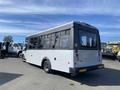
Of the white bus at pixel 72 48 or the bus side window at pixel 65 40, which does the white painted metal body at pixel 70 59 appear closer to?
the white bus at pixel 72 48

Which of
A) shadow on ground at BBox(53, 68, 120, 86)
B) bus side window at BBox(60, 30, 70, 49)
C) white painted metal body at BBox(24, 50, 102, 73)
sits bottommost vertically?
shadow on ground at BBox(53, 68, 120, 86)

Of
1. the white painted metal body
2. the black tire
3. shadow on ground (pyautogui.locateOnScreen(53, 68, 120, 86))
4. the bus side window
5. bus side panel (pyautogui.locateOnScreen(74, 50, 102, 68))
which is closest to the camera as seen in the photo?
shadow on ground (pyautogui.locateOnScreen(53, 68, 120, 86))

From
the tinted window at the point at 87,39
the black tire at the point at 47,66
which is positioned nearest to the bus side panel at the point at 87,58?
the tinted window at the point at 87,39

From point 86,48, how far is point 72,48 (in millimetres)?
1047

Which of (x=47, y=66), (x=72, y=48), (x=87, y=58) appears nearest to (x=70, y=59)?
(x=72, y=48)

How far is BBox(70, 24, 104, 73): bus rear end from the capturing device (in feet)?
32.0

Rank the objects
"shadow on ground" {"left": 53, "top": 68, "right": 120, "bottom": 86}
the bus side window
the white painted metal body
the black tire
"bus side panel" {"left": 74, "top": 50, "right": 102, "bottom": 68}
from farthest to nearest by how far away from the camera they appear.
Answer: the black tire, the bus side window, "bus side panel" {"left": 74, "top": 50, "right": 102, "bottom": 68}, the white painted metal body, "shadow on ground" {"left": 53, "top": 68, "right": 120, "bottom": 86}

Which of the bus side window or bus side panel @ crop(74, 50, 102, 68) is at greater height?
the bus side window

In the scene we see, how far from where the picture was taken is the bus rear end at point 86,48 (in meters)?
9.74

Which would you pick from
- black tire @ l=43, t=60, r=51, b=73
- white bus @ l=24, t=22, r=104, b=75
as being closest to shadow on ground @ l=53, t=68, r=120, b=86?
black tire @ l=43, t=60, r=51, b=73

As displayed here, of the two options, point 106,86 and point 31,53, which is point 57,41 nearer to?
point 106,86

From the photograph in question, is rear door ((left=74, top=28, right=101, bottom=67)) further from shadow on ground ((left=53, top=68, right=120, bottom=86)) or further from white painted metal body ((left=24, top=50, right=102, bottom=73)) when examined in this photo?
shadow on ground ((left=53, top=68, right=120, bottom=86))

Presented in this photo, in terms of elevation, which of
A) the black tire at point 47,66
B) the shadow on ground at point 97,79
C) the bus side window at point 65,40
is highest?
the bus side window at point 65,40

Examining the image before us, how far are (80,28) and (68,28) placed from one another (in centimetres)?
62
